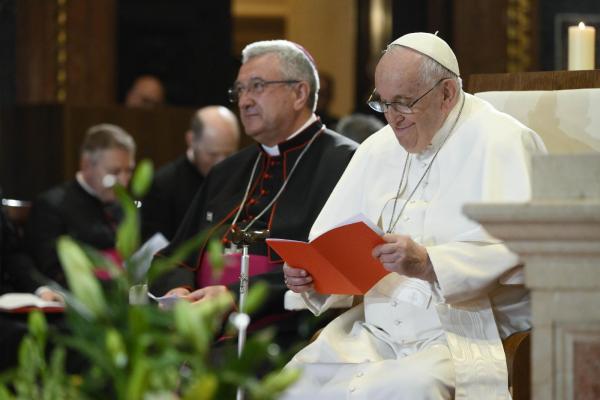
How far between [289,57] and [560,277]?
2640mm

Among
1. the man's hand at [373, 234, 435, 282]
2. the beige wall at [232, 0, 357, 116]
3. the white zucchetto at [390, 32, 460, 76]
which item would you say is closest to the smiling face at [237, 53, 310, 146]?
the white zucchetto at [390, 32, 460, 76]

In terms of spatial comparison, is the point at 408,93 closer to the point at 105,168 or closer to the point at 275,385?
the point at 275,385

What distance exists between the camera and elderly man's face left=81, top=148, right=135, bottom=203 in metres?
7.52

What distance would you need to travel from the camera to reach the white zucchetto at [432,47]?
4234 millimetres

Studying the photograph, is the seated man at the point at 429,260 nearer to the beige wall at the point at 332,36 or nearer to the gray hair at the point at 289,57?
the gray hair at the point at 289,57

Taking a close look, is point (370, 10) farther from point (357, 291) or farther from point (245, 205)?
point (357, 291)

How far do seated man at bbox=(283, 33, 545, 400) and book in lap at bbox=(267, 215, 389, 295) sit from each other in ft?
0.19

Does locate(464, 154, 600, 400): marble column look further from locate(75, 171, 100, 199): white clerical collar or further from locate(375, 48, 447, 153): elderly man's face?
locate(75, 171, 100, 199): white clerical collar

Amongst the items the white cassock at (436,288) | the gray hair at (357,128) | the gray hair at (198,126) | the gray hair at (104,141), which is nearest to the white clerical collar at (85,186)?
the gray hair at (104,141)

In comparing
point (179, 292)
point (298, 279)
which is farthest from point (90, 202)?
point (298, 279)

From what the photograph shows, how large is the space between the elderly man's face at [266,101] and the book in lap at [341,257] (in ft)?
4.29

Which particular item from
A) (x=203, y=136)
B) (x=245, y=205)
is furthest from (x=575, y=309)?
(x=203, y=136)

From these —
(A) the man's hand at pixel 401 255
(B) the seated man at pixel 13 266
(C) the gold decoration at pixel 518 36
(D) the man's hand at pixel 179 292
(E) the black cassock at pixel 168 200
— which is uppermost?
(C) the gold decoration at pixel 518 36

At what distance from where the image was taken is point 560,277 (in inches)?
115
